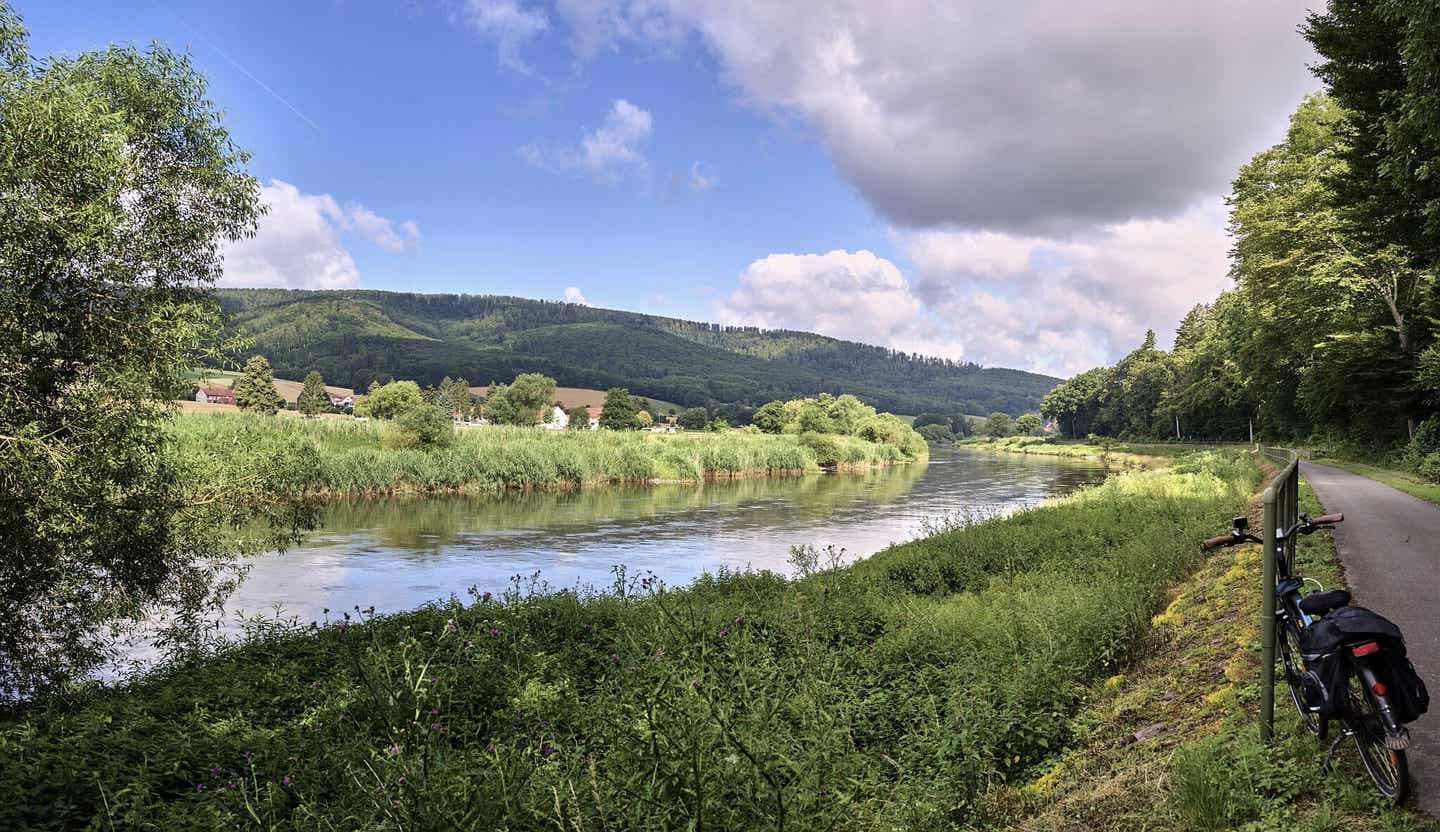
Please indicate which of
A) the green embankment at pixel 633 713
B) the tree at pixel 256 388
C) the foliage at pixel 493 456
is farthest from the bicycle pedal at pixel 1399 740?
the tree at pixel 256 388

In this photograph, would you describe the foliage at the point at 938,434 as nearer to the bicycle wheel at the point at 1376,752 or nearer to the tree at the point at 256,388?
the tree at the point at 256,388

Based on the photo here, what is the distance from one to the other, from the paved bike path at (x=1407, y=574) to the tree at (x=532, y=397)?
122 meters

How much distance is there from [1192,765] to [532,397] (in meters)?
139

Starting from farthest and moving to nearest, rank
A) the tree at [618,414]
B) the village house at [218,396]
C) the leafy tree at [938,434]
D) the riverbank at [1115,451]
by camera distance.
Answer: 1. the leafy tree at [938,434]
2. the tree at [618,414]
3. the village house at [218,396]
4. the riverbank at [1115,451]

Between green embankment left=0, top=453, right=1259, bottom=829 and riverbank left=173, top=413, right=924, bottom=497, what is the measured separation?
15941mm

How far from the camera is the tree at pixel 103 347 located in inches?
382

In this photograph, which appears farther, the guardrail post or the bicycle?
the guardrail post

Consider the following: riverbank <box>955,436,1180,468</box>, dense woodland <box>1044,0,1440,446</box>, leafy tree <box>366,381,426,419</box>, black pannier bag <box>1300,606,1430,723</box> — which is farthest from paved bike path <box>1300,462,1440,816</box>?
leafy tree <box>366,381,426,419</box>

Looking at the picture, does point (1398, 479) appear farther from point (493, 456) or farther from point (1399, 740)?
point (493, 456)

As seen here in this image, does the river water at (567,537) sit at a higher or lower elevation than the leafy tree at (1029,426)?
lower

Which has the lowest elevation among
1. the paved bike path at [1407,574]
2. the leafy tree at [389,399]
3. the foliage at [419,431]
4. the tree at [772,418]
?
the paved bike path at [1407,574]

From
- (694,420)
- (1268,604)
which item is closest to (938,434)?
(694,420)

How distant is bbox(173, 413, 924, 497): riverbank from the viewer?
35.3 meters

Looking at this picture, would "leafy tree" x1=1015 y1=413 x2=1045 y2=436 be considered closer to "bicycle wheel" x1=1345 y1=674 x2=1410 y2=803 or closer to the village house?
the village house
